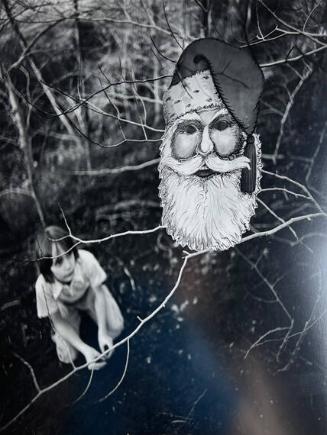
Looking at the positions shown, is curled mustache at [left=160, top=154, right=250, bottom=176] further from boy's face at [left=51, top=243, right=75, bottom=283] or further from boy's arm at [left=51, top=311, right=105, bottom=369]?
boy's arm at [left=51, top=311, right=105, bottom=369]

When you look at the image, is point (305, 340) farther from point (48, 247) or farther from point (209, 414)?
point (48, 247)

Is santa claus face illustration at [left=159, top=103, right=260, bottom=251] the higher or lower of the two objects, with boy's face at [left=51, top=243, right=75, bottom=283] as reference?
higher

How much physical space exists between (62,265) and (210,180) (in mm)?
655

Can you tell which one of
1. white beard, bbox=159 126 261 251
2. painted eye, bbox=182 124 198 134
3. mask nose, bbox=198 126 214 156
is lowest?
white beard, bbox=159 126 261 251

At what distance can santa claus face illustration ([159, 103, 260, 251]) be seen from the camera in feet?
6.17

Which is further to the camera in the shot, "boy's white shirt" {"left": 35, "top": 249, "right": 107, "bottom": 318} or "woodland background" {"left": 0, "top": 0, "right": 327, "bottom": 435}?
"boy's white shirt" {"left": 35, "top": 249, "right": 107, "bottom": 318}

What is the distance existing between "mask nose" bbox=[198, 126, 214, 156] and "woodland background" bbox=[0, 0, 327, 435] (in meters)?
0.20

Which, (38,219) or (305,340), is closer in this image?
(305,340)

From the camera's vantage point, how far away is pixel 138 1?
1.93 metres

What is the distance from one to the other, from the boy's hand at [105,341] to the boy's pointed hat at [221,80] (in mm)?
890

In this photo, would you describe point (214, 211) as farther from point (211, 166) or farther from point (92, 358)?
point (92, 358)

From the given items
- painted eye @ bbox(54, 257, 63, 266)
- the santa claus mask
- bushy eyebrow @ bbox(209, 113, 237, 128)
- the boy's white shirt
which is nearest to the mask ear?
the santa claus mask

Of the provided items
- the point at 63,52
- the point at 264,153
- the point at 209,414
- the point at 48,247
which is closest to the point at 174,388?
the point at 209,414

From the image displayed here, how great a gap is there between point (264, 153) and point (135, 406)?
1.05 m
